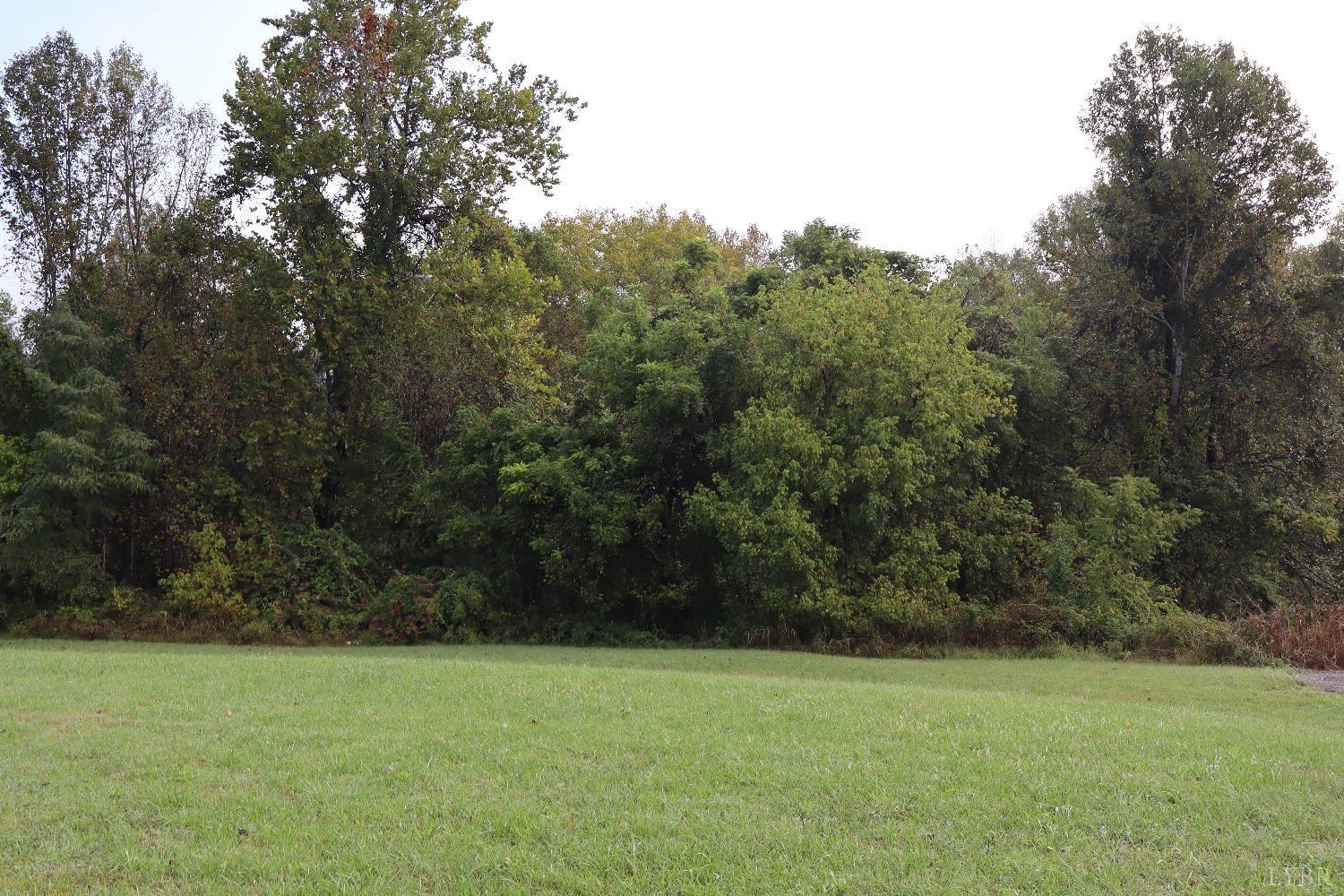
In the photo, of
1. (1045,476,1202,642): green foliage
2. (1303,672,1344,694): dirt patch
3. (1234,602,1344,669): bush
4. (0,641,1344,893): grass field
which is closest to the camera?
(0,641,1344,893): grass field

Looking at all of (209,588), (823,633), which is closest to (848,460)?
(823,633)

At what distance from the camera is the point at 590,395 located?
21969 mm

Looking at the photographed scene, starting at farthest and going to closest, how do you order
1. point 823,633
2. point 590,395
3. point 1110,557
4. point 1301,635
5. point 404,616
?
point 590,395, point 404,616, point 1110,557, point 823,633, point 1301,635

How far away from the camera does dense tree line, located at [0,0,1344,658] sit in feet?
62.0

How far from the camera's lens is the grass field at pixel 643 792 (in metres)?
4.53

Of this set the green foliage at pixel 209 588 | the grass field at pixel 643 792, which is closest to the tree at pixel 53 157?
the green foliage at pixel 209 588

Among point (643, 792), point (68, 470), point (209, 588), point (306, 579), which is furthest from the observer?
point (306, 579)

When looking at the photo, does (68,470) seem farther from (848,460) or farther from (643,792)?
(643,792)

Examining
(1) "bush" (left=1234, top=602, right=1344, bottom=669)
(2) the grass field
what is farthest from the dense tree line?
(2) the grass field

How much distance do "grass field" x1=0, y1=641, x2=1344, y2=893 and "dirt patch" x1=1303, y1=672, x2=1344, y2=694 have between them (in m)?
2.55

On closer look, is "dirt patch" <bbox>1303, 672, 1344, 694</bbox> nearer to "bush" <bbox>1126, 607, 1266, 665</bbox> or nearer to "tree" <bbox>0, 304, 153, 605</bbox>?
"bush" <bbox>1126, 607, 1266, 665</bbox>

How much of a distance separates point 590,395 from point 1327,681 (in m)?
15.2

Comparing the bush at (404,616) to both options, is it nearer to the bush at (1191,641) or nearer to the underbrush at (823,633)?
the underbrush at (823,633)

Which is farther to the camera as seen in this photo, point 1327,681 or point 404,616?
point 404,616
